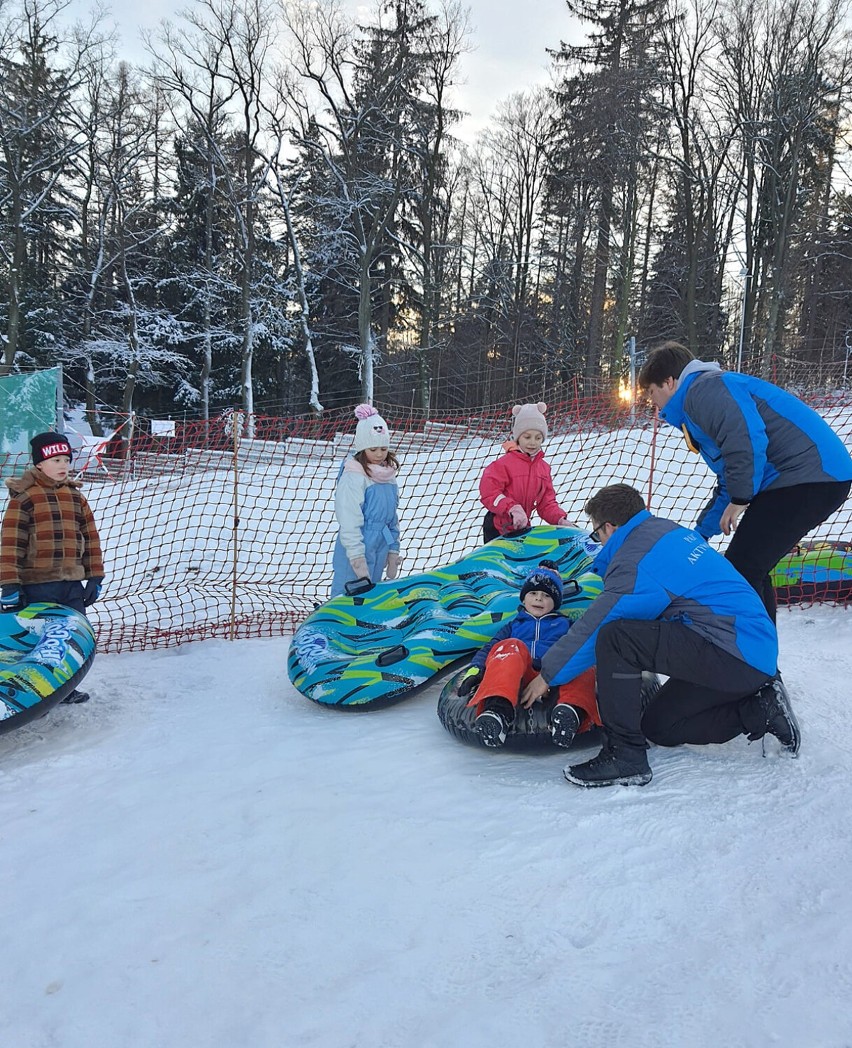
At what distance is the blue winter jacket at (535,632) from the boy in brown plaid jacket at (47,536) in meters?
2.30

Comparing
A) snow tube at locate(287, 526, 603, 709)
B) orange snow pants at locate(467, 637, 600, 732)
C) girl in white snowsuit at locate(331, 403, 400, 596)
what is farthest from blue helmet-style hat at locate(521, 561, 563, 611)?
girl in white snowsuit at locate(331, 403, 400, 596)

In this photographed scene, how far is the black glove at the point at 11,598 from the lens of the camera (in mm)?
3841

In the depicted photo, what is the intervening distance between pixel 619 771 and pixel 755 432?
4.53 ft

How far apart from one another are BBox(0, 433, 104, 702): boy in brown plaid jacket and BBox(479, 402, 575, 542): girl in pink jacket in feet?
7.99

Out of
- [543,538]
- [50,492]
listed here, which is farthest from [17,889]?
[543,538]

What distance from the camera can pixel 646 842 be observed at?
7.55ft

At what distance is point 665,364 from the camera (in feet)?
9.98

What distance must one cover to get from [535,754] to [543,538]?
5.63 ft

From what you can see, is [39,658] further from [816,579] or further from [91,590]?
[816,579]

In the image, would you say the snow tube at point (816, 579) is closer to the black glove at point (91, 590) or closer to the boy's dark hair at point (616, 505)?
the boy's dark hair at point (616, 505)

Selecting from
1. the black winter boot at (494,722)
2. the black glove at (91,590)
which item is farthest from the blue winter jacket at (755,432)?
the black glove at (91,590)

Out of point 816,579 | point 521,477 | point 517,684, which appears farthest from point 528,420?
point 816,579

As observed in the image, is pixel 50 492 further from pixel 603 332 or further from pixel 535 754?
pixel 603 332

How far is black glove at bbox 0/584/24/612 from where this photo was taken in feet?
12.6
